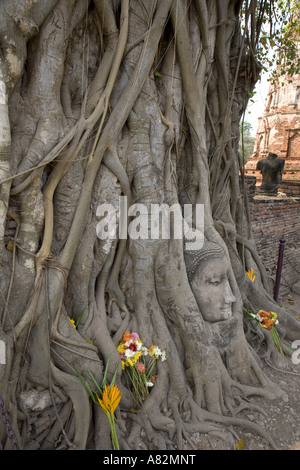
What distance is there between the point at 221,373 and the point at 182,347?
333mm

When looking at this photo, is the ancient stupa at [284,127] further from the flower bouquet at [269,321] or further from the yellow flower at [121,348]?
the yellow flower at [121,348]

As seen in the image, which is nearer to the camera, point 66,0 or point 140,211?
point 66,0

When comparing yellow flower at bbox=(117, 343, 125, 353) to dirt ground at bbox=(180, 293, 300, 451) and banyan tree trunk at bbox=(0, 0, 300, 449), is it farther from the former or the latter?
dirt ground at bbox=(180, 293, 300, 451)

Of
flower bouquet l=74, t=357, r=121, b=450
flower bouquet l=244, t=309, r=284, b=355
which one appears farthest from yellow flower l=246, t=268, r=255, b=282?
flower bouquet l=74, t=357, r=121, b=450

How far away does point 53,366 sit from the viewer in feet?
6.18

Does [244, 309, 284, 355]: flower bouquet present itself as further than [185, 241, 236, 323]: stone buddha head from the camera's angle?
Yes

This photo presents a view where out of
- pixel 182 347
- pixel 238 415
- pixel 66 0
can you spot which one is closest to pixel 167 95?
pixel 66 0

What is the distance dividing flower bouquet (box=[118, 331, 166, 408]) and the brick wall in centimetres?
294

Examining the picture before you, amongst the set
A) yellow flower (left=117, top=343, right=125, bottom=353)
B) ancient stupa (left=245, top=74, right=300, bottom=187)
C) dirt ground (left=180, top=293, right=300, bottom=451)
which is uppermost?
ancient stupa (left=245, top=74, right=300, bottom=187)

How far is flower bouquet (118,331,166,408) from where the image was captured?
7.09 feet

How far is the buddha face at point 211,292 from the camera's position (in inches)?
96.0

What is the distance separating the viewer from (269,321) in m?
3.09
